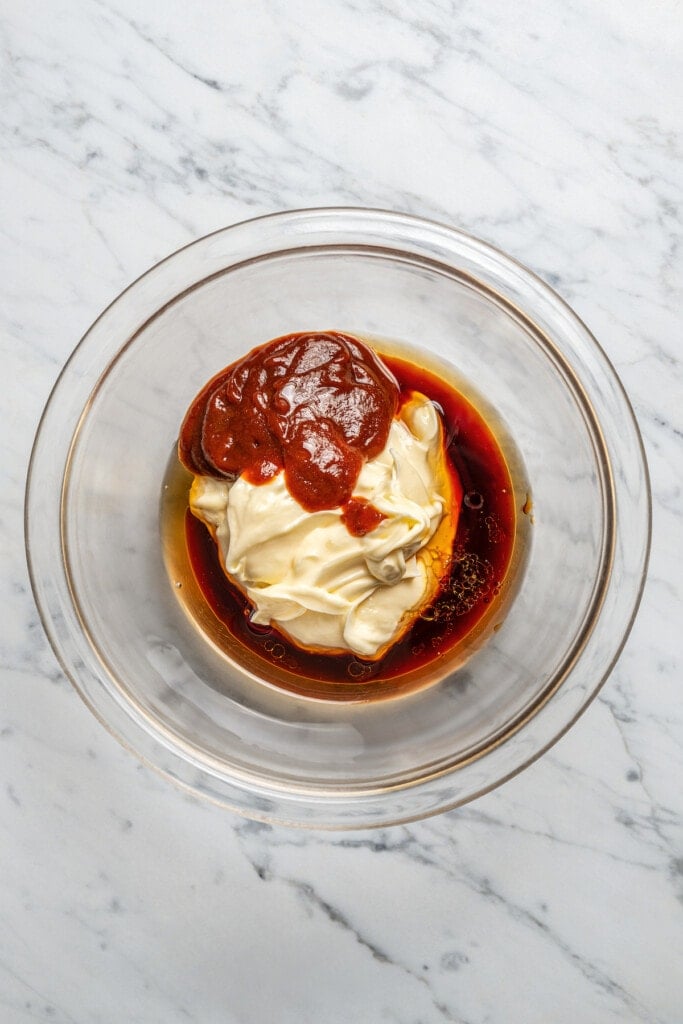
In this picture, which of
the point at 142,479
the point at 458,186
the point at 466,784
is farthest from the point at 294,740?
the point at 458,186

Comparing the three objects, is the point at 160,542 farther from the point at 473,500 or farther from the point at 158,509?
the point at 473,500

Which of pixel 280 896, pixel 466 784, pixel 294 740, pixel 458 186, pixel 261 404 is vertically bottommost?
pixel 280 896

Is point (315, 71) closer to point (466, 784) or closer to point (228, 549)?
point (228, 549)

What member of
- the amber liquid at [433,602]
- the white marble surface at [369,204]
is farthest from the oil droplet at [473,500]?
the white marble surface at [369,204]

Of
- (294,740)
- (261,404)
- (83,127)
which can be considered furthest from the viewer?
(83,127)

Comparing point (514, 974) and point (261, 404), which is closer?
point (261, 404)

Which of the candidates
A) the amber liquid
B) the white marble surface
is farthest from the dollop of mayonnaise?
the white marble surface
